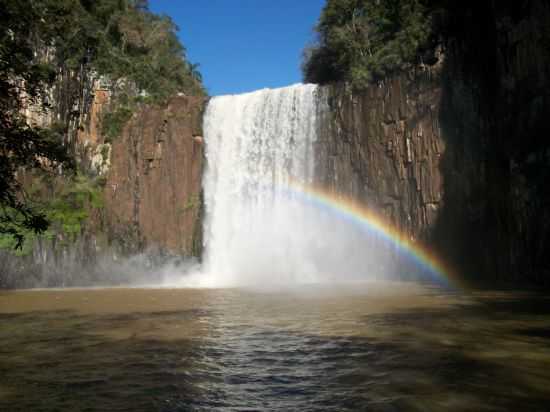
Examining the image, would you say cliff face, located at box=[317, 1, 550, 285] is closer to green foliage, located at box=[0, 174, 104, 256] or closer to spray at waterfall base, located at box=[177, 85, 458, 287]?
spray at waterfall base, located at box=[177, 85, 458, 287]

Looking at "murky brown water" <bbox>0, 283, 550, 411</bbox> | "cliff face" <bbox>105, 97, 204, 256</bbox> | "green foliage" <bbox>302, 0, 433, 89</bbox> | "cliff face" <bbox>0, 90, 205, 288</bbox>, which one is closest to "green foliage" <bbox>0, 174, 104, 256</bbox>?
"cliff face" <bbox>0, 90, 205, 288</bbox>

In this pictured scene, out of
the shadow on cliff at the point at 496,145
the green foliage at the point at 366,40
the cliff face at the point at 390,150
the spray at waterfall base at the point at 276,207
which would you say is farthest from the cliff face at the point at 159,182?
the shadow on cliff at the point at 496,145

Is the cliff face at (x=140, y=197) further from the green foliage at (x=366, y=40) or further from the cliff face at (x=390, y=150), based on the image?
the green foliage at (x=366, y=40)

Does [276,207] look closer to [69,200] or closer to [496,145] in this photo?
[496,145]

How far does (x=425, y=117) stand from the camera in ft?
77.2

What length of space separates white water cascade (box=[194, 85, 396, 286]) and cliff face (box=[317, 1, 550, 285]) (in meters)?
1.53

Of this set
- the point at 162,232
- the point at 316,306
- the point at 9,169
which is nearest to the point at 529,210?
the point at 316,306

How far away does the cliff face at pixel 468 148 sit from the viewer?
18234 millimetres

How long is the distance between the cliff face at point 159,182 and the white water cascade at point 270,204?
43.1 inches

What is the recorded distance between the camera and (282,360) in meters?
5.95

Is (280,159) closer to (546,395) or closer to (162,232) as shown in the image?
(162,232)

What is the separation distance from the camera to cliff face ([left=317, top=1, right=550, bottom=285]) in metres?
18.2

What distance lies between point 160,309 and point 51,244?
711 inches

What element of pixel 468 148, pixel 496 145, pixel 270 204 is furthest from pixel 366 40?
pixel 496 145
